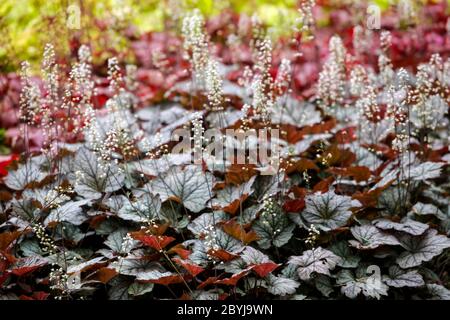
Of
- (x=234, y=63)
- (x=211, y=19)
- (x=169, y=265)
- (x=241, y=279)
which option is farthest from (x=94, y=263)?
(x=211, y=19)

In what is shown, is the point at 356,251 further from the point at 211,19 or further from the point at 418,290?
the point at 211,19

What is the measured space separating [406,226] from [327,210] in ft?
1.36

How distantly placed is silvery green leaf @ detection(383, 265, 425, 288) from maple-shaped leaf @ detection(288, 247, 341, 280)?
276 millimetres

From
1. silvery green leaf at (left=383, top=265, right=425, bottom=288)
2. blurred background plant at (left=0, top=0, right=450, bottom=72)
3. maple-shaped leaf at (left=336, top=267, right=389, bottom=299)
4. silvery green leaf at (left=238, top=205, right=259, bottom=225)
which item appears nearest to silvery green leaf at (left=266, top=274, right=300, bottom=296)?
maple-shaped leaf at (left=336, top=267, right=389, bottom=299)

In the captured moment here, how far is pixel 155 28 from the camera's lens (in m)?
6.60

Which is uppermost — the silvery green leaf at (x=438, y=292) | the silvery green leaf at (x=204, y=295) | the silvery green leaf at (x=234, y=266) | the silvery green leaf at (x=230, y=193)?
the silvery green leaf at (x=230, y=193)

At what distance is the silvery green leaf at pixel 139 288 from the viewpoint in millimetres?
2873

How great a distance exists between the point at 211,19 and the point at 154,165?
3.04 metres

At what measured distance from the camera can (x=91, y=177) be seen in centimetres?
343

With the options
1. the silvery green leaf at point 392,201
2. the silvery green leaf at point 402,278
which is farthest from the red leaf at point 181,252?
the silvery green leaf at point 392,201

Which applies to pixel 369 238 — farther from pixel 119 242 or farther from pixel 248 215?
pixel 119 242

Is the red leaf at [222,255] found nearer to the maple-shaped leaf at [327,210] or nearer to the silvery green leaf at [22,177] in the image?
the maple-shaped leaf at [327,210]

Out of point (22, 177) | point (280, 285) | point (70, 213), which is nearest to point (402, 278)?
point (280, 285)

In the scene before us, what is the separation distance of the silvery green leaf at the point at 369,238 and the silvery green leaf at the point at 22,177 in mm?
1815
